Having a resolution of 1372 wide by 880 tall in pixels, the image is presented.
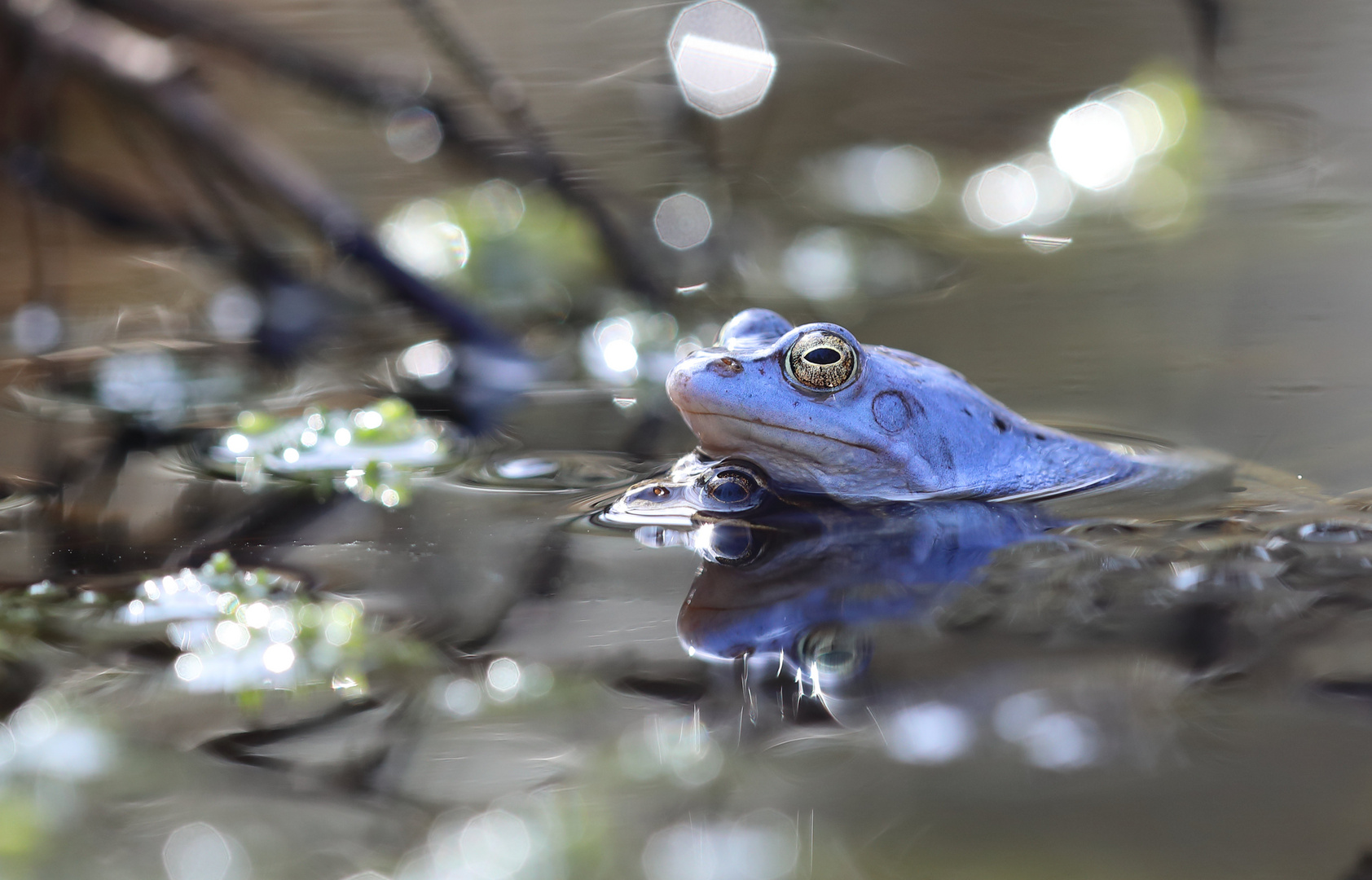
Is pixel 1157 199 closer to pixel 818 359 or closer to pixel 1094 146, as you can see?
pixel 1094 146

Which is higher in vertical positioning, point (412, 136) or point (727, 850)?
point (412, 136)

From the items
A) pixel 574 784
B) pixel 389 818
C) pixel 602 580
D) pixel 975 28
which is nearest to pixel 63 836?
pixel 389 818

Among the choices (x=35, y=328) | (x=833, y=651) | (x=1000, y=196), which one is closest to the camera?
(x=833, y=651)

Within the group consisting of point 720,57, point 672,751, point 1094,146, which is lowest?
point 672,751

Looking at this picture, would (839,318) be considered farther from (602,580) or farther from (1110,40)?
(1110,40)

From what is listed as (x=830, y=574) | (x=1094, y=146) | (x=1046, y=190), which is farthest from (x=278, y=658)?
(x=1094, y=146)

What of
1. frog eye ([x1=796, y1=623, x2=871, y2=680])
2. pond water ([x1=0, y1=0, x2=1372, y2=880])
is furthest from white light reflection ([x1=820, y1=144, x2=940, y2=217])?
frog eye ([x1=796, y1=623, x2=871, y2=680])

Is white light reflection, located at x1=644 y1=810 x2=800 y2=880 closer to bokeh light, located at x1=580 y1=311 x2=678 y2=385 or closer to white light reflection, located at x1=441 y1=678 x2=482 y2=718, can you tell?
white light reflection, located at x1=441 y1=678 x2=482 y2=718
